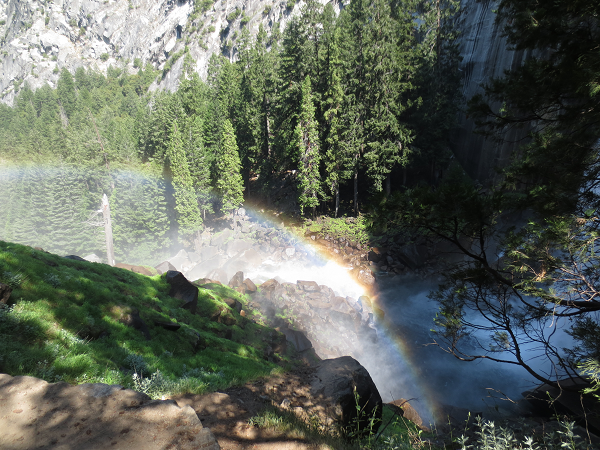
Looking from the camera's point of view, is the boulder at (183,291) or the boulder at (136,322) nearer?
the boulder at (136,322)

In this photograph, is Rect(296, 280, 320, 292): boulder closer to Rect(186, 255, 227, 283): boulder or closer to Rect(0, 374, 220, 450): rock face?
Rect(186, 255, 227, 283): boulder

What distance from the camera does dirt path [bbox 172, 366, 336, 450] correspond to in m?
3.99

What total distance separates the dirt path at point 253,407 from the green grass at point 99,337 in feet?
1.71

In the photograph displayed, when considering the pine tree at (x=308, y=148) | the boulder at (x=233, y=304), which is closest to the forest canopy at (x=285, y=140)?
the pine tree at (x=308, y=148)

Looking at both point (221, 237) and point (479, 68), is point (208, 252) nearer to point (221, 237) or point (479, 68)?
point (221, 237)

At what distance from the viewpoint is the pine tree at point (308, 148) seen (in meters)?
25.5

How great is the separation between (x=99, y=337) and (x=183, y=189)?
23789 millimetres

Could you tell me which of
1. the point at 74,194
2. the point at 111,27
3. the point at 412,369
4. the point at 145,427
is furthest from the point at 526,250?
the point at 111,27

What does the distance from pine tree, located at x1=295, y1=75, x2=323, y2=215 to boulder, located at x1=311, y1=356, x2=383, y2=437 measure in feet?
63.5

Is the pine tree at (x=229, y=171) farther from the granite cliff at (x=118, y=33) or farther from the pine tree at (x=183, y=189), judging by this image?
the granite cliff at (x=118, y=33)

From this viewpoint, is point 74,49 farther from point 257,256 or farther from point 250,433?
point 250,433

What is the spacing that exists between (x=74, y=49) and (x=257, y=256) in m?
164

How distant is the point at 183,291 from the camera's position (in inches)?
516

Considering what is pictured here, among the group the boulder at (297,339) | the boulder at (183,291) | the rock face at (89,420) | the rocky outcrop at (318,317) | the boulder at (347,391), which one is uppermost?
the rock face at (89,420)
